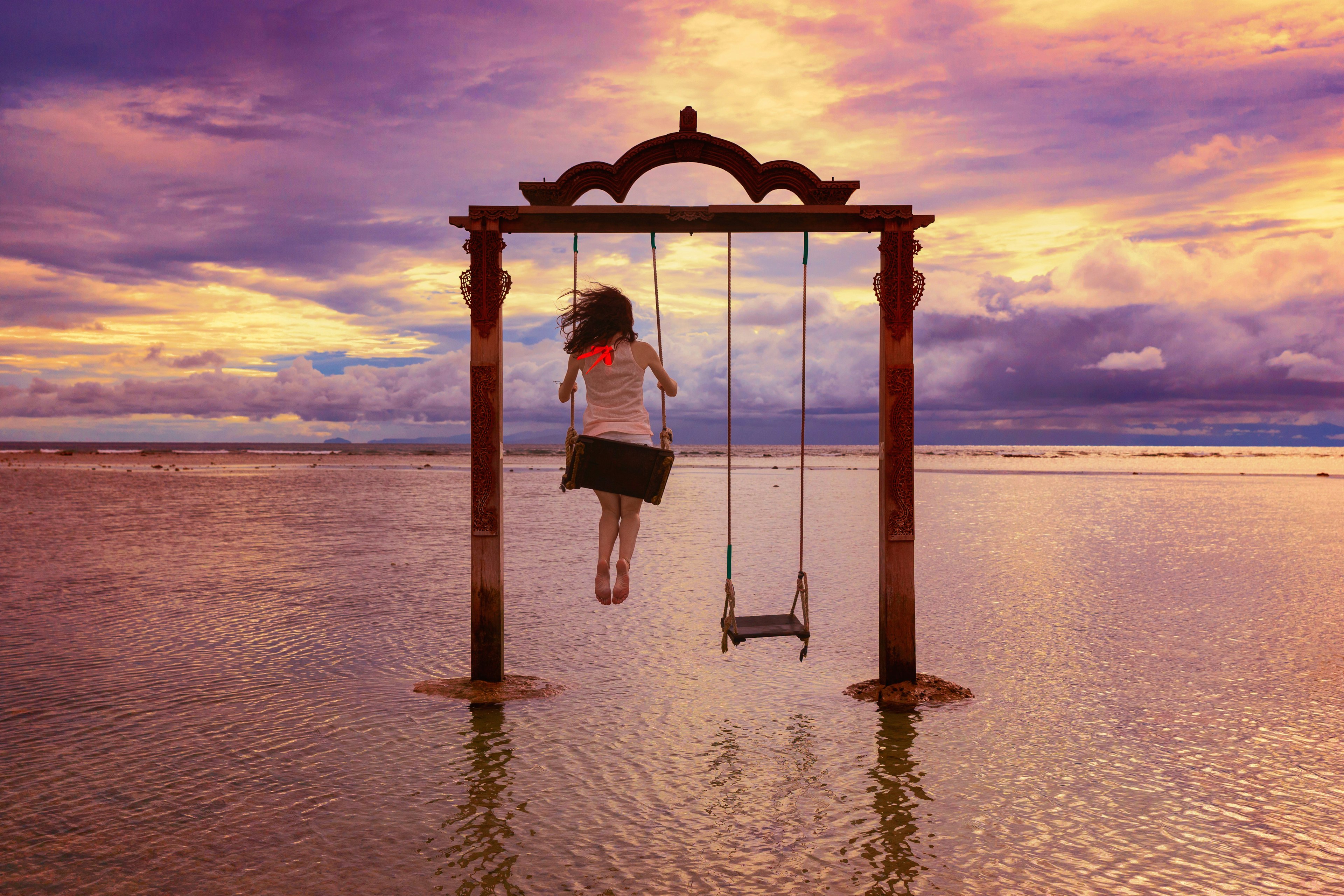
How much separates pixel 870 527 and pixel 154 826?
1834 cm

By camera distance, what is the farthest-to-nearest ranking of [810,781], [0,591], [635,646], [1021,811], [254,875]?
[0,591]
[635,646]
[810,781]
[1021,811]
[254,875]

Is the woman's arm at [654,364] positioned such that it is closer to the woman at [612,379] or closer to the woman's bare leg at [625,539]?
the woman at [612,379]

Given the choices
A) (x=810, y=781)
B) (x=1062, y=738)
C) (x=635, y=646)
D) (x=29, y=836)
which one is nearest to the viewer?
(x=29, y=836)

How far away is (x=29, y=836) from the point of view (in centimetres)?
497

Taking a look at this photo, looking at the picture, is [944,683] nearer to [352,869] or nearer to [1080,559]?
[352,869]

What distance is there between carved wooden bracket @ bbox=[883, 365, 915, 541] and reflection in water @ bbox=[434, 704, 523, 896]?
3968 mm

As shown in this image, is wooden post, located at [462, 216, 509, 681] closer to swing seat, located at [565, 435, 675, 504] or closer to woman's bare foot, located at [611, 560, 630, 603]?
swing seat, located at [565, 435, 675, 504]

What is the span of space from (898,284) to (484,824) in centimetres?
582

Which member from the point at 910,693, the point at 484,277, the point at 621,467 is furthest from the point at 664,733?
the point at 484,277

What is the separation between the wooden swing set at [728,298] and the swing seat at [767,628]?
0.13ft

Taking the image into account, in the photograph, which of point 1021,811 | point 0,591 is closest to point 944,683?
point 1021,811

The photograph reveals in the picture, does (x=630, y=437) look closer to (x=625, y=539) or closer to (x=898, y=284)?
(x=625, y=539)

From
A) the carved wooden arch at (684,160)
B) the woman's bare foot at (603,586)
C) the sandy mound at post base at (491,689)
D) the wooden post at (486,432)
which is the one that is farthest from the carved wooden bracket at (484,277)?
the sandy mound at post base at (491,689)

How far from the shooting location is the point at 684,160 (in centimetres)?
830
